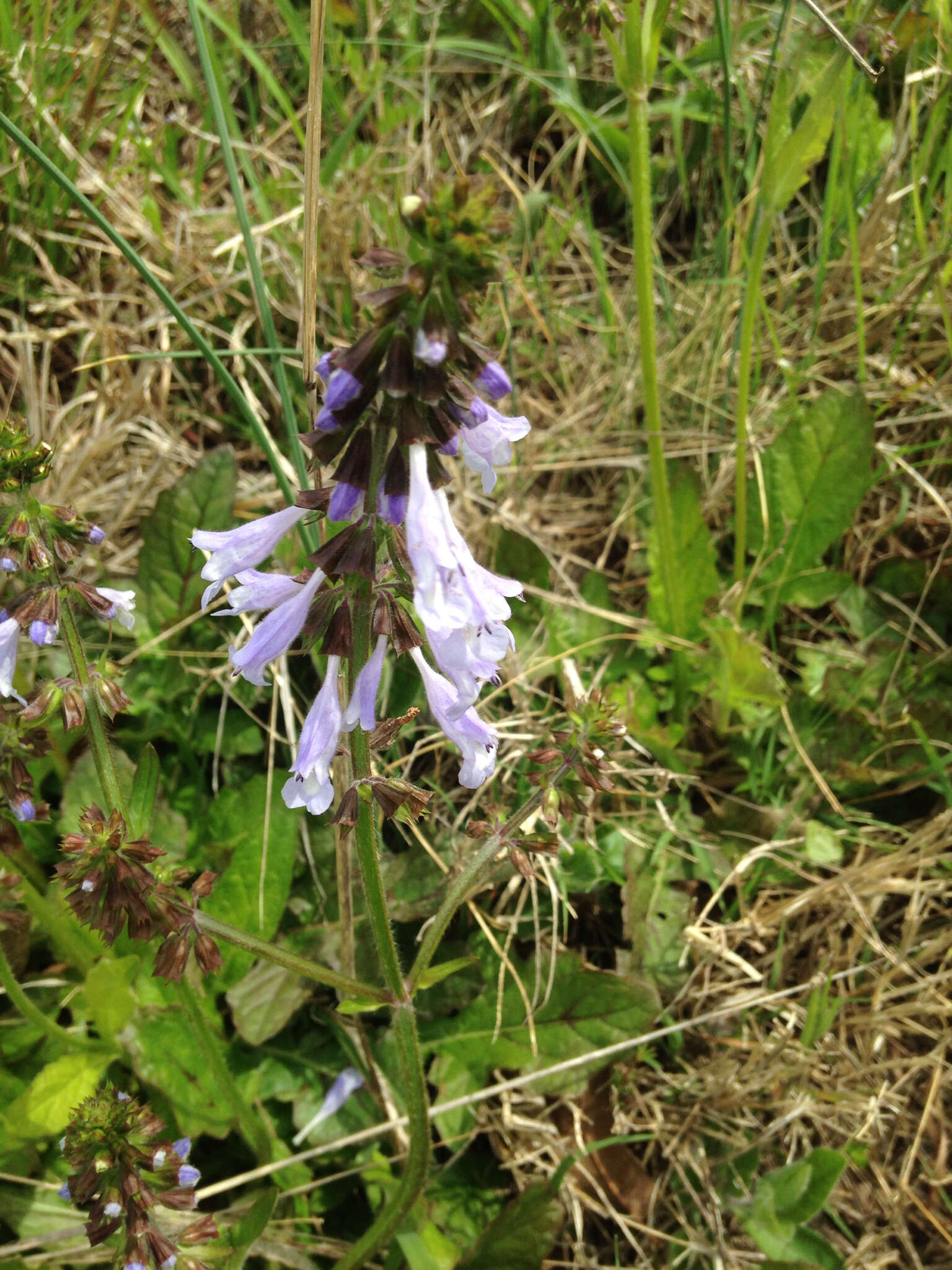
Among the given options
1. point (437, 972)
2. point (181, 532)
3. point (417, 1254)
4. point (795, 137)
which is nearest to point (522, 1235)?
point (417, 1254)

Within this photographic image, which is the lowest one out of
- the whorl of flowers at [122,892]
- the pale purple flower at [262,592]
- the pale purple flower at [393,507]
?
the whorl of flowers at [122,892]

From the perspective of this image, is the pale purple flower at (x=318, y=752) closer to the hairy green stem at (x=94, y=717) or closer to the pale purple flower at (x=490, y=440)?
the pale purple flower at (x=490, y=440)

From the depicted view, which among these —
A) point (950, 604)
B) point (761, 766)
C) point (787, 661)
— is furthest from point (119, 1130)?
point (950, 604)

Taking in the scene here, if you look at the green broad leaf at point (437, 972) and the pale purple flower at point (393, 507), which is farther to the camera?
the green broad leaf at point (437, 972)

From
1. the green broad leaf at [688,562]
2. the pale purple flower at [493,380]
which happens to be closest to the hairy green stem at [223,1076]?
the pale purple flower at [493,380]

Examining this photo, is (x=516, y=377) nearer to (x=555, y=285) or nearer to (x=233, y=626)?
(x=555, y=285)

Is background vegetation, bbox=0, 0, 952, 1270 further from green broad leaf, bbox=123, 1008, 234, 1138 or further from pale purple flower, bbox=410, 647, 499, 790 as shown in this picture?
pale purple flower, bbox=410, 647, 499, 790

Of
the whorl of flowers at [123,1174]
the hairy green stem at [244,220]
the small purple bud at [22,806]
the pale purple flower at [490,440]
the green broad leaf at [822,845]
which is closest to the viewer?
the pale purple flower at [490,440]

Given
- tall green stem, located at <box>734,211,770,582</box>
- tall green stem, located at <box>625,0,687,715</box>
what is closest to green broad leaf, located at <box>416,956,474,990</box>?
tall green stem, located at <box>625,0,687,715</box>

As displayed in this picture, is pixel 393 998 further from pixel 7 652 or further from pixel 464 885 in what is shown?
pixel 7 652
